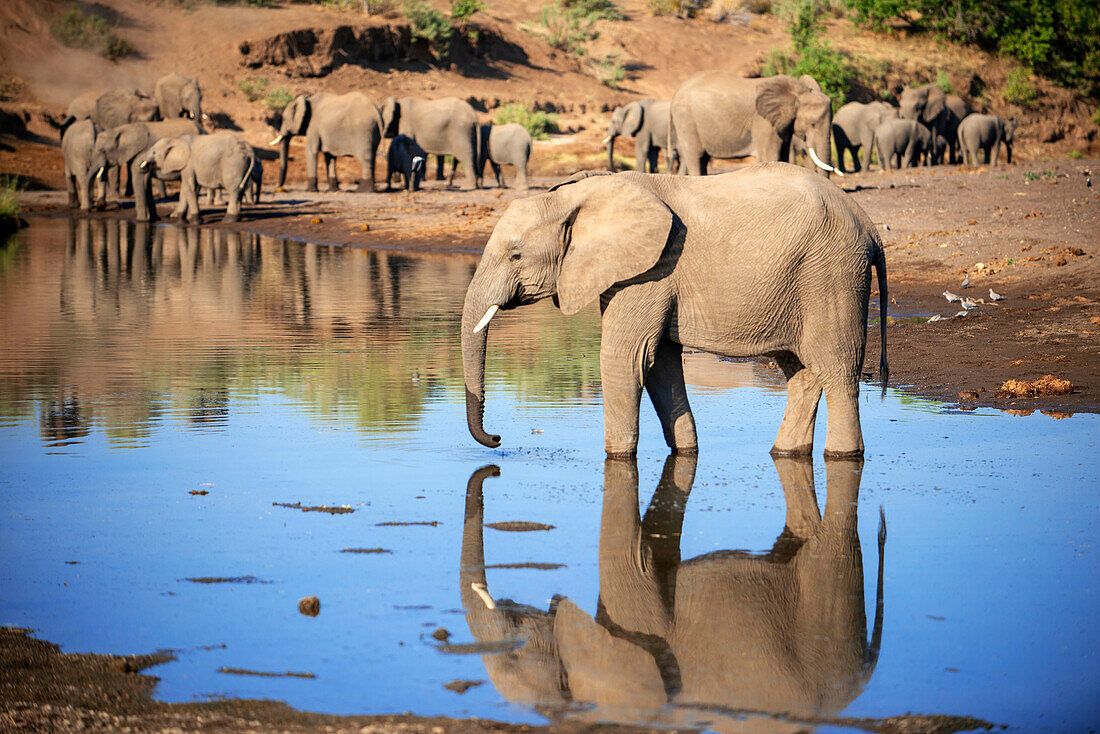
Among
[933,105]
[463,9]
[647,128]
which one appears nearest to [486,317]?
[647,128]

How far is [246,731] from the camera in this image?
11.6ft

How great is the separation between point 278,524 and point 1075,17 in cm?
4872

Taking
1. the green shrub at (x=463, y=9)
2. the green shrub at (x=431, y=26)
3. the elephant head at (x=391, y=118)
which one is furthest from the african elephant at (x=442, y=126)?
the green shrub at (x=463, y=9)

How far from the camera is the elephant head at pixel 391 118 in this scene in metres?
29.7

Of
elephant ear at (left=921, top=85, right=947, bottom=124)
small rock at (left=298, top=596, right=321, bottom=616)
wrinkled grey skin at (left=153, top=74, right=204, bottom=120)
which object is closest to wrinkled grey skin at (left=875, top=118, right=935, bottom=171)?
elephant ear at (left=921, top=85, right=947, bottom=124)

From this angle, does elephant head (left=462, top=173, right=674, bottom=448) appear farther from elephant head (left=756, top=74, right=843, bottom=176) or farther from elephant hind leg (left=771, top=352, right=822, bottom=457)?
elephant head (left=756, top=74, right=843, bottom=176)

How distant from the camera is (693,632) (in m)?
4.37

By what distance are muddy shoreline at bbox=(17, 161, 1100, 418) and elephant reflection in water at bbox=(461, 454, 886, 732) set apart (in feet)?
12.0

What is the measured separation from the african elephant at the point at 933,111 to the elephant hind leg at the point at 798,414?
28.9 metres

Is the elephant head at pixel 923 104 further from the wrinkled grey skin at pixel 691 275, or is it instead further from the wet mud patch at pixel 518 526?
the wet mud patch at pixel 518 526

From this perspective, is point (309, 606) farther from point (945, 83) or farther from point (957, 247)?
point (945, 83)

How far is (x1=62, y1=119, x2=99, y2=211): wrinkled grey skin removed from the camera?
2648 cm

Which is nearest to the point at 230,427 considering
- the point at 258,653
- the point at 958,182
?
the point at 258,653

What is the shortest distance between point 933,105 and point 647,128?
10718mm
